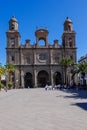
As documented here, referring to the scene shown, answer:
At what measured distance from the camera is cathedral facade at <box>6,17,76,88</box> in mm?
82500

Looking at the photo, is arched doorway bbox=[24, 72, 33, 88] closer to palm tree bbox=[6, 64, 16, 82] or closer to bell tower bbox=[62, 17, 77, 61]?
palm tree bbox=[6, 64, 16, 82]

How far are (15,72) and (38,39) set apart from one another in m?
12.7

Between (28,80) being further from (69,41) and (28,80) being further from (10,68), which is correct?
(69,41)

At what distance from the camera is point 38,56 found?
3327 inches

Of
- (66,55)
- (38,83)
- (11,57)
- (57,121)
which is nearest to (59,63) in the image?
(66,55)

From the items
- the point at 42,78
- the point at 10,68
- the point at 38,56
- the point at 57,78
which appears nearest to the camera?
the point at 10,68

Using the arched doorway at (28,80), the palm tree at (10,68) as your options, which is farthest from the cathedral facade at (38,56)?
the palm tree at (10,68)

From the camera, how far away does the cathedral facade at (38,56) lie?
271ft

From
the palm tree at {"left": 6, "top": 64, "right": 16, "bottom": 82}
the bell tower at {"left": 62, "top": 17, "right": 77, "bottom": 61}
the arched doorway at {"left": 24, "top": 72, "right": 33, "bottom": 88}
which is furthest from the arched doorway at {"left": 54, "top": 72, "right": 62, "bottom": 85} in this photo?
the palm tree at {"left": 6, "top": 64, "right": 16, "bottom": 82}

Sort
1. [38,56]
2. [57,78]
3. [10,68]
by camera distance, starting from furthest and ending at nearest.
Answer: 1. [57,78]
2. [38,56]
3. [10,68]

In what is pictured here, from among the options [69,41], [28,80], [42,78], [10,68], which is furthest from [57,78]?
[10,68]

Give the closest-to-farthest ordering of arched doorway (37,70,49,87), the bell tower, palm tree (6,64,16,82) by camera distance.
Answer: palm tree (6,64,16,82)
the bell tower
arched doorway (37,70,49,87)

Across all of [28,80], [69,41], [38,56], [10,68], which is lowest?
[28,80]

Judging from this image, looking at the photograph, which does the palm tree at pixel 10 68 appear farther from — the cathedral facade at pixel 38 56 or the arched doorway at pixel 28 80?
the arched doorway at pixel 28 80
